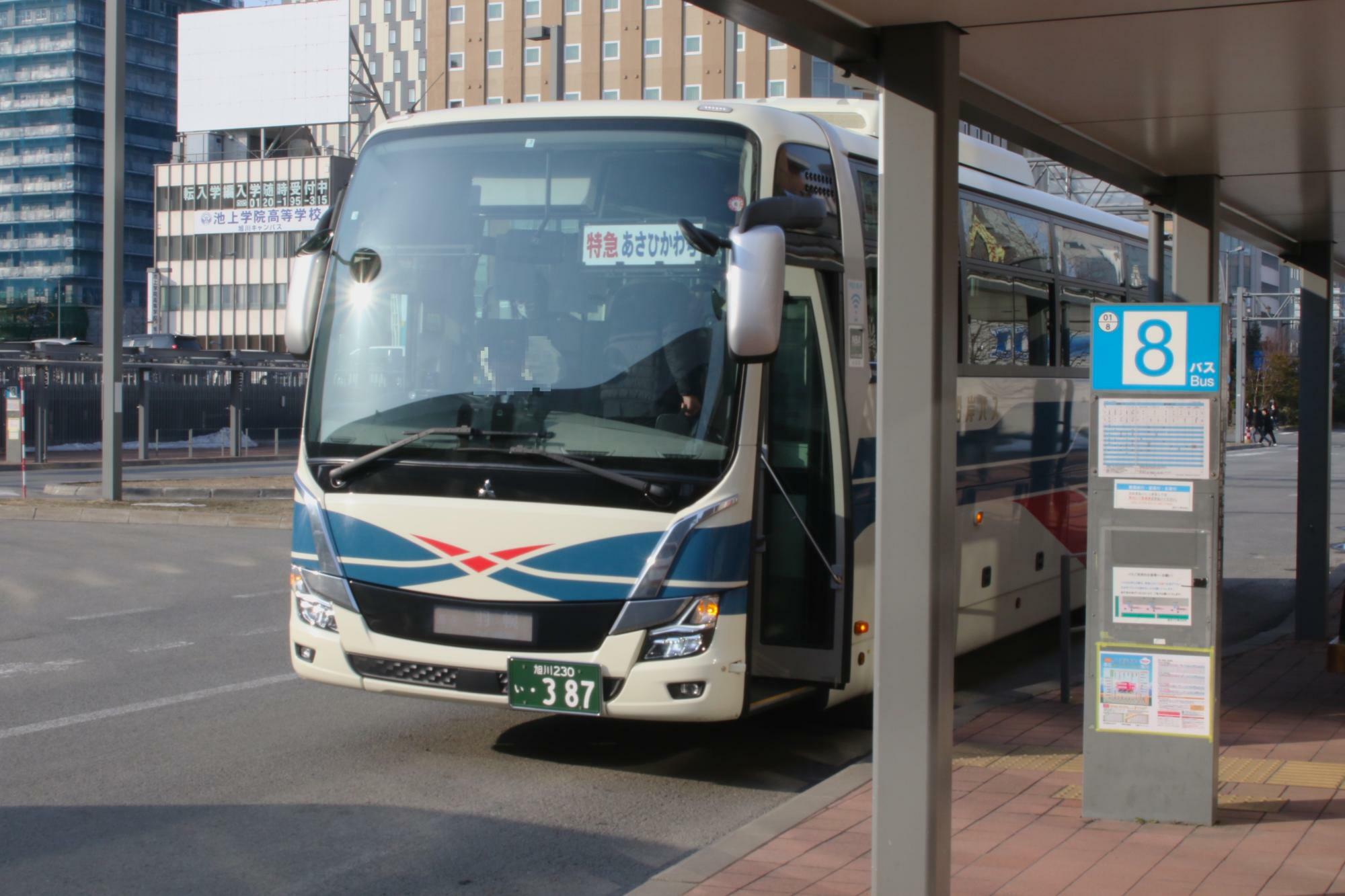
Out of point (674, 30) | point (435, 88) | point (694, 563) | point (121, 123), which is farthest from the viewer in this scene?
point (435, 88)

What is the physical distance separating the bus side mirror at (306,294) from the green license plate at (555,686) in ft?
6.60

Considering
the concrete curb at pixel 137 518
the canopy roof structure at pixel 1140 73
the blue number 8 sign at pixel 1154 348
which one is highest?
the canopy roof structure at pixel 1140 73

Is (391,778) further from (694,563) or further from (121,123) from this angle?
(121,123)

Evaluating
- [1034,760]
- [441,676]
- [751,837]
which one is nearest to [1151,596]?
[1034,760]

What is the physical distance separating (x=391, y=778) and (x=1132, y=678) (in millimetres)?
3307

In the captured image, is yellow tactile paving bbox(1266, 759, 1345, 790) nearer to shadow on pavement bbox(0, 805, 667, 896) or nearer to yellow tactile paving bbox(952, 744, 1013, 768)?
yellow tactile paving bbox(952, 744, 1013, 768)

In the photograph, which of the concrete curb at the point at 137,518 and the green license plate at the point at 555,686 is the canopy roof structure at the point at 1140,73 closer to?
the green license plate at the point at 555,686

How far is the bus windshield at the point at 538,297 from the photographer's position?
6.64 m

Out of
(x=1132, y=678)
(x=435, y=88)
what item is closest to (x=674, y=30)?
(x=435, y=88)

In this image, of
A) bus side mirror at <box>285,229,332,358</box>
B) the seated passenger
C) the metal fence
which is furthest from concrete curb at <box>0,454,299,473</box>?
the seated passenger

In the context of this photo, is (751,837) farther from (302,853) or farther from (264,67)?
(264,67)

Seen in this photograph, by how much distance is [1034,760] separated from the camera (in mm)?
7121

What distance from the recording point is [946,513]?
4301 mm

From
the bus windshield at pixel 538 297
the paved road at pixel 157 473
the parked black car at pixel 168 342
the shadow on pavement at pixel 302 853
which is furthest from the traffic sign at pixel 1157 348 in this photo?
the parked black car at pixel 168 342
